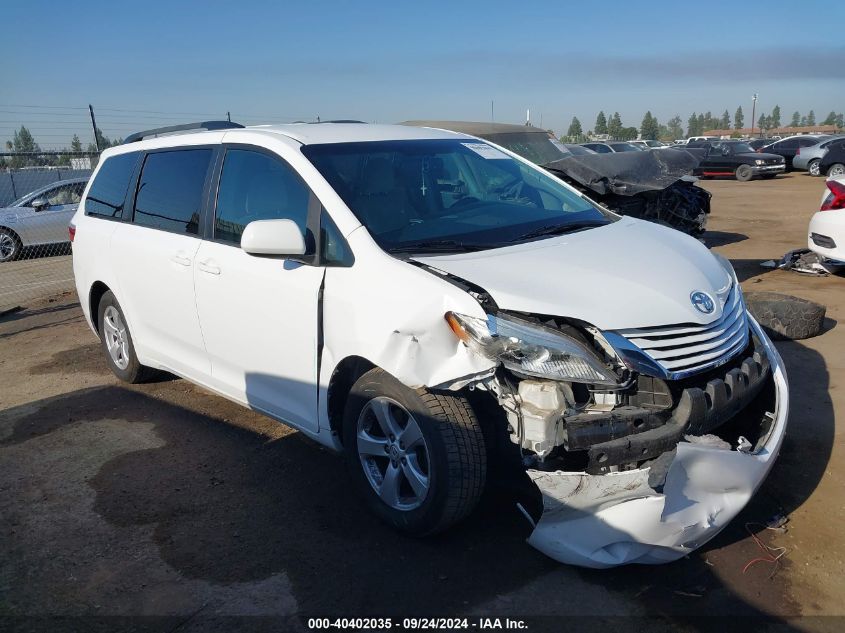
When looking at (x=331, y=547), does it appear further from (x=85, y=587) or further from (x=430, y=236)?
(x=430, y=236)

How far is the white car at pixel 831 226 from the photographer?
780 centimetres

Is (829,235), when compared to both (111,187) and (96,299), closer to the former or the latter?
(111,187)

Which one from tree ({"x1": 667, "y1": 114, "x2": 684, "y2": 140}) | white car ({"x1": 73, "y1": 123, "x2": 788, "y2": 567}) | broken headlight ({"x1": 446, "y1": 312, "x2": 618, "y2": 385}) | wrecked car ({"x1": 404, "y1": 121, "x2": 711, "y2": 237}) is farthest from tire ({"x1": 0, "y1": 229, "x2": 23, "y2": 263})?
tree ({"x1": 667, "y1": 114, "x2": 684, "y2": 140})

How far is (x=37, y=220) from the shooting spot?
14.7 meters

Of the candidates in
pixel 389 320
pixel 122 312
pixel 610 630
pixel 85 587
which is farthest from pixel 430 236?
pixel 122 312

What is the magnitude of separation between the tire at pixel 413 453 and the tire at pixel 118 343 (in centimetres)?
269

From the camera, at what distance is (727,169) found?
93.7 feet

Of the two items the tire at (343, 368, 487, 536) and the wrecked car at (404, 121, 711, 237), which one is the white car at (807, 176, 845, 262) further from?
the tire at (343, 368, 487, 536)

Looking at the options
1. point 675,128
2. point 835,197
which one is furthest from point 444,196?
point 675,128

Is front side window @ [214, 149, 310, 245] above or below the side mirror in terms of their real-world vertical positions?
above

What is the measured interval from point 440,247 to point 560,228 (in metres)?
0.76

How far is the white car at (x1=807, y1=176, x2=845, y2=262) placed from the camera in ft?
25.6

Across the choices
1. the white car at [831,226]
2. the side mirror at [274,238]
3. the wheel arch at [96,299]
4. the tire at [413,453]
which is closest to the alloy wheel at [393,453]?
the tire at [413,453]

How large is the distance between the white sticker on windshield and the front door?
1261 mm
